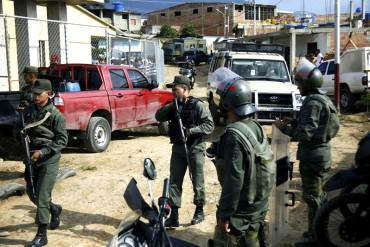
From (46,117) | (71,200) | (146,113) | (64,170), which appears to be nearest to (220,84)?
(46,117)

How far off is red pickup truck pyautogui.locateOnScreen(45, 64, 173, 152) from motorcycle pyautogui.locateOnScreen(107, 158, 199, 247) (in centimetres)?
614

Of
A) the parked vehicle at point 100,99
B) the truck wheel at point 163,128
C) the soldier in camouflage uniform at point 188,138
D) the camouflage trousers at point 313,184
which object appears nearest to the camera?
the camouflage trousers at point 313,184

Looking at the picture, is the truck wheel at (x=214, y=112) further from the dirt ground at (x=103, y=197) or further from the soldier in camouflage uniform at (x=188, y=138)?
the soldier in camouflage uniform at (x=188, y=138)

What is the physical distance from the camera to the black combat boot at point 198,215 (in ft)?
19.3

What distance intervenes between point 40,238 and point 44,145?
967mm

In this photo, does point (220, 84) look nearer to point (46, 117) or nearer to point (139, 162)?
point (46, 117)

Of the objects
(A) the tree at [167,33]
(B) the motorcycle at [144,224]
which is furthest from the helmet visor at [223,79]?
(A) the tree at [167,33]

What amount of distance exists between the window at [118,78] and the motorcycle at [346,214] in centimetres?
643

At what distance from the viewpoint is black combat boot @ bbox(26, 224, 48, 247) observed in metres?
5.17

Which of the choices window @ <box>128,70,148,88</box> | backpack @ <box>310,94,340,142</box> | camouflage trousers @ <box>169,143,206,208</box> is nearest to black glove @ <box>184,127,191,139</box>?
camouflage trousers @ <box>169,143,206,208</box>

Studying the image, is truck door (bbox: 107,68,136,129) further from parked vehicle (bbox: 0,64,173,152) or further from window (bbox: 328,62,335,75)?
window (bbox: 328,62,335,75)

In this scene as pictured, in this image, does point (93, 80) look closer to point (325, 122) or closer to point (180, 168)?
point (180, 168)

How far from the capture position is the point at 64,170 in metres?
8.05

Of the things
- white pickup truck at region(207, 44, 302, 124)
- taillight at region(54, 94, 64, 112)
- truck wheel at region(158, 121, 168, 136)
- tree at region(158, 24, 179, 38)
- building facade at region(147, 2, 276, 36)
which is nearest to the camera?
taillight at region(54, 94, 64, 112)
